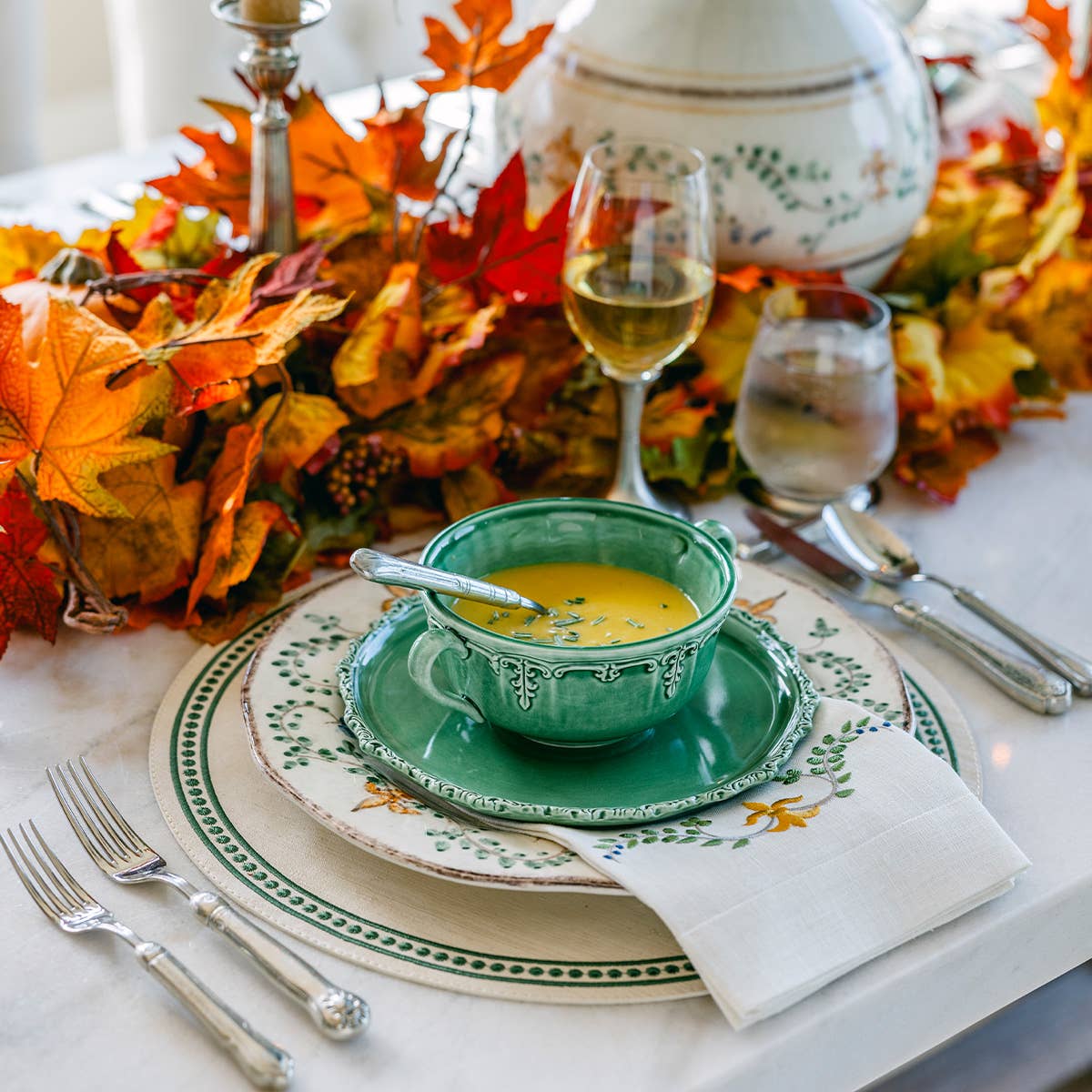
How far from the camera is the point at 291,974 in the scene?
53cm

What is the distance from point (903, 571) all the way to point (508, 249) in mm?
316

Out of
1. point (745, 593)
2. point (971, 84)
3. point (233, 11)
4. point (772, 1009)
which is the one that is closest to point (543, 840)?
point (772, 1009)

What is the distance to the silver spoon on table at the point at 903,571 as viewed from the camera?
75 centimetres

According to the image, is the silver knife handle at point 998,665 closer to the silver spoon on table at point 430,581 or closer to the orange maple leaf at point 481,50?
the silver spoon on table at point 430,581

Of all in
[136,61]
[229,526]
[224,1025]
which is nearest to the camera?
[224,1025]

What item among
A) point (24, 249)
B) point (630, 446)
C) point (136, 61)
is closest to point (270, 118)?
point (24, 249)

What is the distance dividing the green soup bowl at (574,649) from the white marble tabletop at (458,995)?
0.43 feet

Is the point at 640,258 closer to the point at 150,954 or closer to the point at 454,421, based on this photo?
the point at 454,421

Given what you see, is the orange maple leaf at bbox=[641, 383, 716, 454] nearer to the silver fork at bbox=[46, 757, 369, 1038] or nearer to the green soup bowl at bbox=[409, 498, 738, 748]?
the green soup bowl at bbox=[409, 498, 738, 748]

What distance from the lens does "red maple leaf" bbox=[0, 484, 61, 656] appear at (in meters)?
0.71

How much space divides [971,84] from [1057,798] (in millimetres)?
1107

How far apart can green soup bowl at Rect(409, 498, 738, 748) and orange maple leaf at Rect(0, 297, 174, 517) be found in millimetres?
172

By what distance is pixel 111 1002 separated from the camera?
0.54m

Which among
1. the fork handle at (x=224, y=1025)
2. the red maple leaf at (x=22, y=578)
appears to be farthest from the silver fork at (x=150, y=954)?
the red maple leaf at (x=22, y=578)
